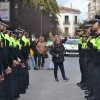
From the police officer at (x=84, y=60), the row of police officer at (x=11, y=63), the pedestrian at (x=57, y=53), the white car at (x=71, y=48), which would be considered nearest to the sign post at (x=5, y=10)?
the pedestrian at (x=57, y=53)

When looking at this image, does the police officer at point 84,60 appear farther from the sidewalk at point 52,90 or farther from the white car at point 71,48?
the white car at point 71,48

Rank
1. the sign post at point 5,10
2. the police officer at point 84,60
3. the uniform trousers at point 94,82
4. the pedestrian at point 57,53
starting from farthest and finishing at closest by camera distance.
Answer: the sign post at point 5,10, the pedestrian at point 57,53, the police officer at point 84,60, the uniform trousers at point 94,82

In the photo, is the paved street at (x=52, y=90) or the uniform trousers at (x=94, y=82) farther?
the paved street at (x=52, y=90)

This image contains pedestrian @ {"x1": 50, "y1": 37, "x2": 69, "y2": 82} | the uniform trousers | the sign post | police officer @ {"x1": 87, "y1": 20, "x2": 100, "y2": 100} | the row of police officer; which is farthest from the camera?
the sign post

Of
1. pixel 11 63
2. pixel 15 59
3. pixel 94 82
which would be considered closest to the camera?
pixel 11 63

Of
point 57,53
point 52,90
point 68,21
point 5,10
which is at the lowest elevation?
point 52,90

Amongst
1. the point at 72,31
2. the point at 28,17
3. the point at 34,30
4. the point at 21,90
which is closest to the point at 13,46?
the point at 21,90

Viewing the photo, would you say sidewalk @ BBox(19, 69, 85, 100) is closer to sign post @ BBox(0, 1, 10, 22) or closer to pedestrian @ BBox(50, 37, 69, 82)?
pedestrian @ BBox(50, 37, 69, 82)

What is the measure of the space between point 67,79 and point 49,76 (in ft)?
6.66

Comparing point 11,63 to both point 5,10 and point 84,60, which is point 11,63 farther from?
point 5,10

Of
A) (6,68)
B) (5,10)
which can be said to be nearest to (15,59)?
(6,68)

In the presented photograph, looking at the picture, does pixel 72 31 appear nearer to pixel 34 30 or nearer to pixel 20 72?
pixel 34 30

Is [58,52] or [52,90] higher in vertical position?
[58,52]

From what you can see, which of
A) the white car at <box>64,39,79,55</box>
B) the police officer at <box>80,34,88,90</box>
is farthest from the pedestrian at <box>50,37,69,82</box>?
the white car at <box>64,39,79,55</box>
